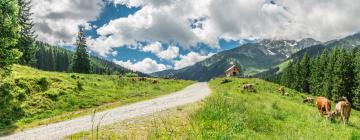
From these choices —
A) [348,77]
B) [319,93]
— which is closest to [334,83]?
[348,77]

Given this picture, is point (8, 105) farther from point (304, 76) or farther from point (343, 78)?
point (304, 76)

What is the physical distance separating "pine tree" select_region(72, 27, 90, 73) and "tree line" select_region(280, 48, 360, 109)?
2504 inches

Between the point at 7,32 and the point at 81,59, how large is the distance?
252ft

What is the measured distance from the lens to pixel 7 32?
28.9 meters

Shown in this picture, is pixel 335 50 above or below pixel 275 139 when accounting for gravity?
above

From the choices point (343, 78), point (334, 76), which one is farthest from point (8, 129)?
point (334, 76)

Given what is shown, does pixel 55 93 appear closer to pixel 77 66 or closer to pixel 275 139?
pixel 275 139

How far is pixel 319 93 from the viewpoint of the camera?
98312 mm

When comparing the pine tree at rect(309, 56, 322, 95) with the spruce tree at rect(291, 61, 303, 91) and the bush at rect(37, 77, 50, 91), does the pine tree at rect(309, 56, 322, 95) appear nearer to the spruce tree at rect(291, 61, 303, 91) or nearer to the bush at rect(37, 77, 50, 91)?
the spruce tree at rect(291, 61, 303, 91)

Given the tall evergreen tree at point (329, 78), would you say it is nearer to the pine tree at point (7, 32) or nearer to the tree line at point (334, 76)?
the tree line at point (334, 76)

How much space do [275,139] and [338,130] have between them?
6328 mm

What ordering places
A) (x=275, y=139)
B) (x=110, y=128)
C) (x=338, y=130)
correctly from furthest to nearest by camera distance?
(x=338, y=130), (x=110, y=128), (x=275, y=139)

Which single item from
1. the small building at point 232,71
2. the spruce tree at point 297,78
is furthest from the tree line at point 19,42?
the spruce tree at point 297,78

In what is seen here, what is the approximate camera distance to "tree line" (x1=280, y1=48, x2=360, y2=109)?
8325 centimetres
